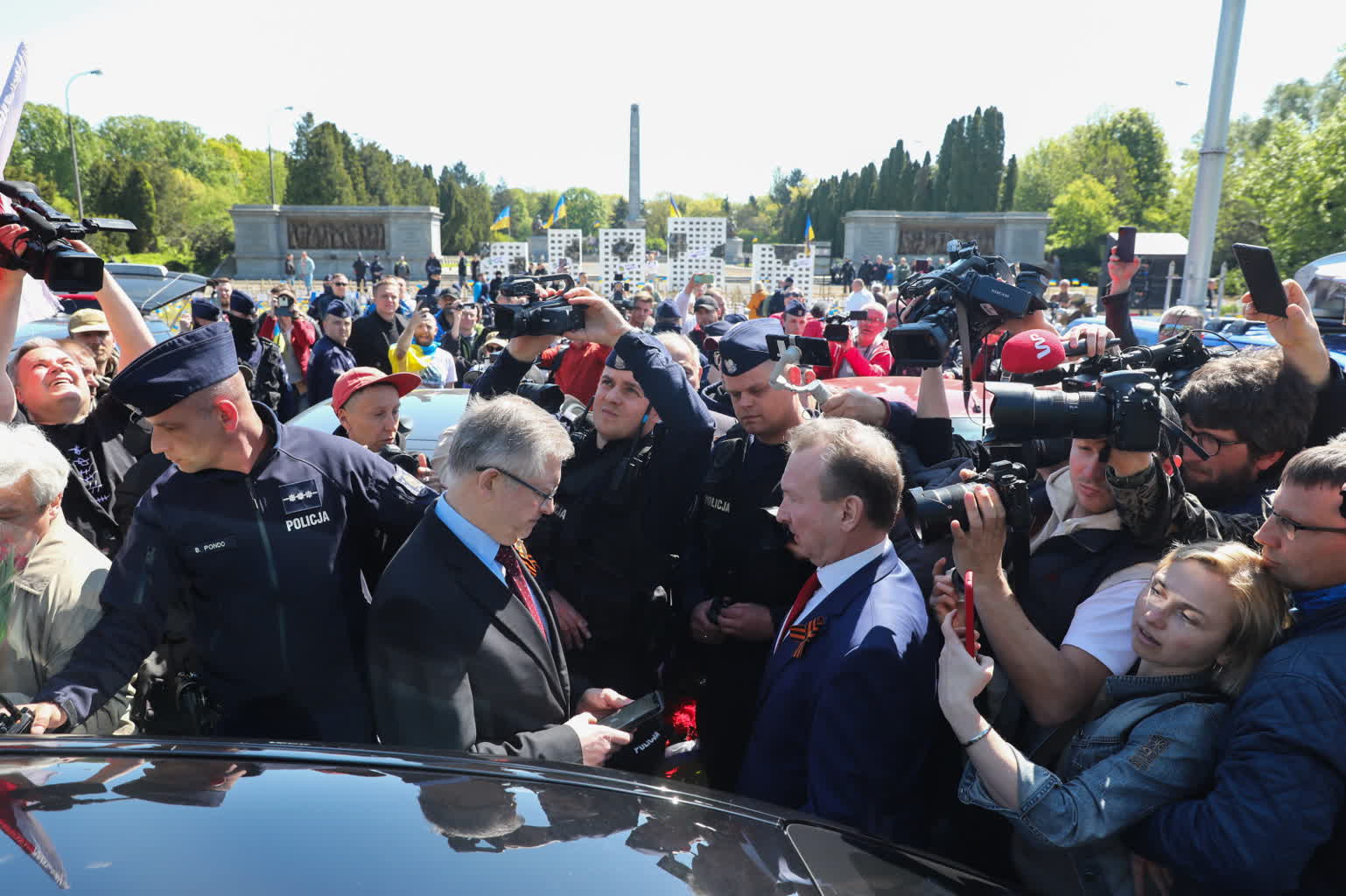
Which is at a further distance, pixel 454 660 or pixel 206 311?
pixel 206 311

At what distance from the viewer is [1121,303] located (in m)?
4.57

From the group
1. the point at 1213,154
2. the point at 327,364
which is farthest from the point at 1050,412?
the point at 1213,154

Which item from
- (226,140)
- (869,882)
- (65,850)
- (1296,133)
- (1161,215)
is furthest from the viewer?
(226,140)

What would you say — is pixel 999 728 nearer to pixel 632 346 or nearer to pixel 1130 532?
pixel 1130 532

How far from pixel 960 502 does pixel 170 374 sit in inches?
80.6

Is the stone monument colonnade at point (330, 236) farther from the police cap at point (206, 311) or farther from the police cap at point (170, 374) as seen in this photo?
the police cap at point (170, 374)

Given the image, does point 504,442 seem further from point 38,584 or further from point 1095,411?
point 38,584

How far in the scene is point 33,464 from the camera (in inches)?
107

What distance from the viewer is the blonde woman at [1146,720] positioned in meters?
1.90

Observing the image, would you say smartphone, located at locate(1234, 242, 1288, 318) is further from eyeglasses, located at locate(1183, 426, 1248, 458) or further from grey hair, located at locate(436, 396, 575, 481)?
grey hair, located at locate(436, 396, 575, 481)

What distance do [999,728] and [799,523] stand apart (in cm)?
72

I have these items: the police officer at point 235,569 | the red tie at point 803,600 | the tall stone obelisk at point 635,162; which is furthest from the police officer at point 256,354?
the tall stone obelisk at point 635,162

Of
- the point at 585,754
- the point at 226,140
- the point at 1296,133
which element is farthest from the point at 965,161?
the point at 226,140

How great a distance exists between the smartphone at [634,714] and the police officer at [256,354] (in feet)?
16.5
